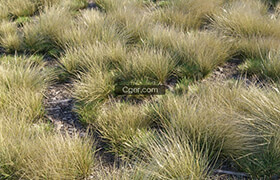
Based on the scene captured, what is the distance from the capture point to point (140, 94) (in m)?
3.96

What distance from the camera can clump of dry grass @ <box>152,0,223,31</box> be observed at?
5.70 metres

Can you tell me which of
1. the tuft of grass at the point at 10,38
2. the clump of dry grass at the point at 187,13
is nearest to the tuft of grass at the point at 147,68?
the clump of dry grass at the point at 187,13

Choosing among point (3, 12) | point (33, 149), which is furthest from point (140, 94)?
point (3, 12)

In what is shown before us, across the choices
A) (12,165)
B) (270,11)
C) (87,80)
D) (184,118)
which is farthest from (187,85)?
(270,11)

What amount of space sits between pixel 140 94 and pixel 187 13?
2.80 meters

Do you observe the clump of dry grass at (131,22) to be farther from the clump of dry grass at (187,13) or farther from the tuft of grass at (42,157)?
the tuft of grass at (42,157)

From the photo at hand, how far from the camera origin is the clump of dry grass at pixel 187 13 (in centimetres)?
570

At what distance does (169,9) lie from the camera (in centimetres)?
611

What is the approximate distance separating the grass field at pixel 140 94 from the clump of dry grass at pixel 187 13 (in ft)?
0.08

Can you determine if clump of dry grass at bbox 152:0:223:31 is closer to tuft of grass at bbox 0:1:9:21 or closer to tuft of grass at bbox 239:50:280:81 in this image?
tuft of grass at bbox 239:50:280:81

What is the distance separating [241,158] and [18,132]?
234 cm

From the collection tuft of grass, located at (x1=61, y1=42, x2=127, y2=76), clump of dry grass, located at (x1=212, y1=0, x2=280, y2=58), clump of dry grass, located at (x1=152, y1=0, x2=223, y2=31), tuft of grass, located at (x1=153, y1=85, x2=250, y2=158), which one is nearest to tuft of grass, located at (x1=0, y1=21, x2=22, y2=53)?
tuft of grass, located at (x1=61, y1=42, x2=127, y2=76)

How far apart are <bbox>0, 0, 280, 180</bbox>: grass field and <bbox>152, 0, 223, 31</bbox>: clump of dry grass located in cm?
2

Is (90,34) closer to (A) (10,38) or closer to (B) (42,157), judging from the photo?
(A) (10,38)
